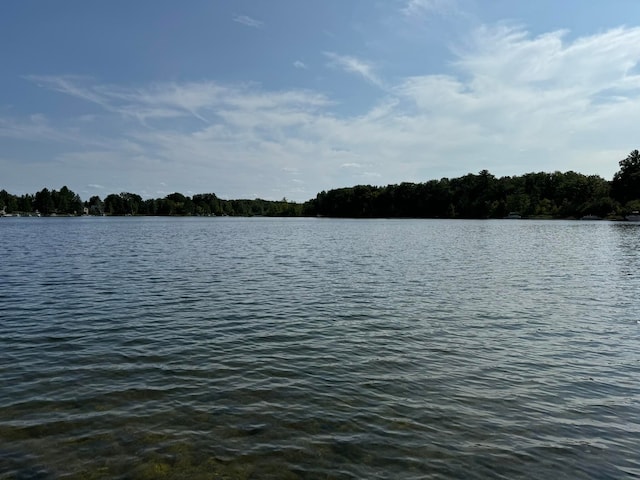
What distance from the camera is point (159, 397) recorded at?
1174 cm

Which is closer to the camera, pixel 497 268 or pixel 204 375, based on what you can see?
pixel 204 375

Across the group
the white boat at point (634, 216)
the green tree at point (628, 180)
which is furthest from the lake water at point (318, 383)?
the green tree at point (628, 180)

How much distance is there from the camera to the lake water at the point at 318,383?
29.1 ft

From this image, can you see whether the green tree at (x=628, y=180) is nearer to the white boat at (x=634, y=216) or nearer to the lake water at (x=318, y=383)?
the white boat at (x=634, y=216)

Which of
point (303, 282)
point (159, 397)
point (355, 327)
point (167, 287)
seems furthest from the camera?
point (303, 282)

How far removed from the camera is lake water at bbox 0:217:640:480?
8883 millimetres

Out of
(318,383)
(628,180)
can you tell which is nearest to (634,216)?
(628,180)

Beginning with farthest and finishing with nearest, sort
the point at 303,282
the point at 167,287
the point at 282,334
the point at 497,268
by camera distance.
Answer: the point at 497,268, the point at 303,282, the point at 167,287, the point at 282,334

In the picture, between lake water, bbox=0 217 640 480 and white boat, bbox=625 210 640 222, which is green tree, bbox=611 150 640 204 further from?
lake water, bbox=0 217 640 480

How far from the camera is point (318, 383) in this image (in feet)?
42.1

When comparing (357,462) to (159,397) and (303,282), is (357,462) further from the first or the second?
(303,282)

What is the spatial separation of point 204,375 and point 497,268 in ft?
108

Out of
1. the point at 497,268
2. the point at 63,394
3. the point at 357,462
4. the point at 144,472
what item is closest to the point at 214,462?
the point at 144,472

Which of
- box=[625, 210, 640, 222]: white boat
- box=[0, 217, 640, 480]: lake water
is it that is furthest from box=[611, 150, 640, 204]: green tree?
box=[0, 217, 640, 480]: lake water
